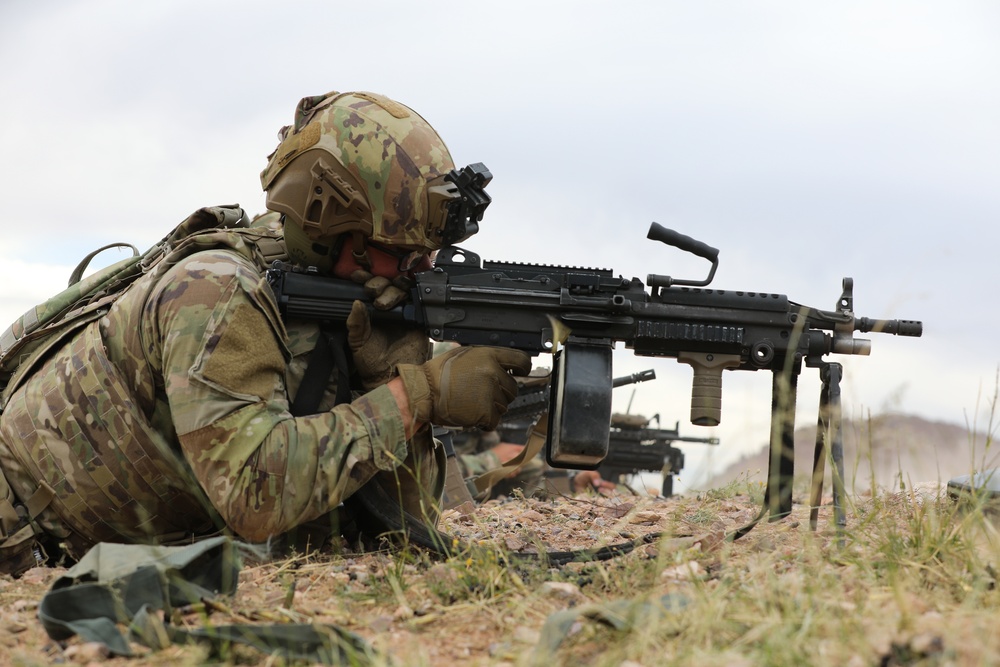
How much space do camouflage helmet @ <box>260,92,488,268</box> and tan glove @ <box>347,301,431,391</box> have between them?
0.33 m

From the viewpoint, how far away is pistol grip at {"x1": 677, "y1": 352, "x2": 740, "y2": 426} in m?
4.53

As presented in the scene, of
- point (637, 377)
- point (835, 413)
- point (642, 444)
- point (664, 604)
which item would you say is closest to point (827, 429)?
point (835, 413)

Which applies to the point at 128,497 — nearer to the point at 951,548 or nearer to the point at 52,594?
the point at 52,594

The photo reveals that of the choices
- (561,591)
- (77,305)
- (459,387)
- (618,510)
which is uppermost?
(77,305)

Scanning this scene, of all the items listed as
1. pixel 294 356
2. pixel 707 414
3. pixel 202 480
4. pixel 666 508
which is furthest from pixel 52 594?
pixel 666 508

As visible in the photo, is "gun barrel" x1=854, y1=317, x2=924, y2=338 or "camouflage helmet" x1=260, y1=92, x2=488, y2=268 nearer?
"camouflage helmet" x1=260, y1=92, x2=488, y2=268

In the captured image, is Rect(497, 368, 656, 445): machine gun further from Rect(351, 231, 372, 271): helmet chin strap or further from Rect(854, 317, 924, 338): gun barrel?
Rect(351, 231, 372, 271): helmet chin strap

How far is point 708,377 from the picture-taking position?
14.9 feet

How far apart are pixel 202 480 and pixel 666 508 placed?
319cm

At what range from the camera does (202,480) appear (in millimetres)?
3904

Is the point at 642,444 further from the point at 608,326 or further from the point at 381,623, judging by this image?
the point at 381,623

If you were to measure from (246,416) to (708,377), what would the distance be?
193cm

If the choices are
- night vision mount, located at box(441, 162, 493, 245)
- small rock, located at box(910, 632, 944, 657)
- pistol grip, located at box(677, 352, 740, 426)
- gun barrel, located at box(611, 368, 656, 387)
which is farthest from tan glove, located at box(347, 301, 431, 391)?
gun barrel, located at box(611, 368, 656, 387)

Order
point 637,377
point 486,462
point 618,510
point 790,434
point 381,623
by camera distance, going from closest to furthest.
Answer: point 381,623
point 790,434
point 618,510
point 637,377
point 486,462
